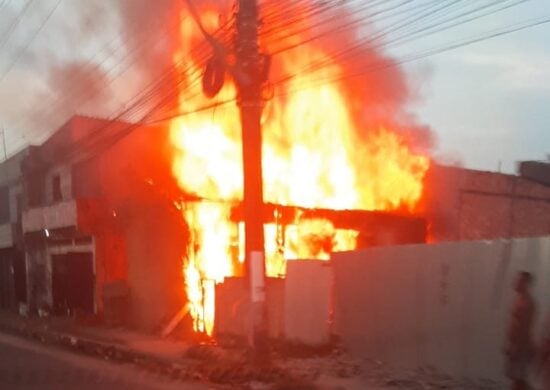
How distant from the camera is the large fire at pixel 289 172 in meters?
20.2

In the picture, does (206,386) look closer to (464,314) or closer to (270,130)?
(464,314)

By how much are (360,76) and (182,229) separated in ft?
24.9

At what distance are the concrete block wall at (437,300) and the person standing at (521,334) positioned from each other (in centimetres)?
57

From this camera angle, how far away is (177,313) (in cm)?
2000

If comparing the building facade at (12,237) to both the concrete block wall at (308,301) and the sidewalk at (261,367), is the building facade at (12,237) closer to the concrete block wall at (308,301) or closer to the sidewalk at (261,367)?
the sidewalk at (261,367)

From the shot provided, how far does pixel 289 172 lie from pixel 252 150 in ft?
33.3

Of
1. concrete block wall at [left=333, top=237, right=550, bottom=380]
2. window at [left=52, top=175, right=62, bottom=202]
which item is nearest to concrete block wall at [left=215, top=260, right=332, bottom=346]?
concrete block wall at [left=333, top=237, right=550, bottom=380]

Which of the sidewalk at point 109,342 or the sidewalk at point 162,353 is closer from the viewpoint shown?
the sidewalk at point 162,353

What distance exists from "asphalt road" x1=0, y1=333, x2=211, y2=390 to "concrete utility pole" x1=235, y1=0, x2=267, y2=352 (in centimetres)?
152

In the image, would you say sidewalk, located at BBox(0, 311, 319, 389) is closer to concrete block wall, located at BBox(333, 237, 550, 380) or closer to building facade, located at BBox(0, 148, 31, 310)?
concrete block wall, located at BBox(333, 237, 550, 380)

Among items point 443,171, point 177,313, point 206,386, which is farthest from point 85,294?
point 206,386

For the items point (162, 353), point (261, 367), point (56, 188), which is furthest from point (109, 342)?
point (56, 188)

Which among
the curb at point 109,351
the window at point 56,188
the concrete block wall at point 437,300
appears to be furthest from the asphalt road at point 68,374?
the window at point 56,188

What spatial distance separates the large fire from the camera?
797 inches
